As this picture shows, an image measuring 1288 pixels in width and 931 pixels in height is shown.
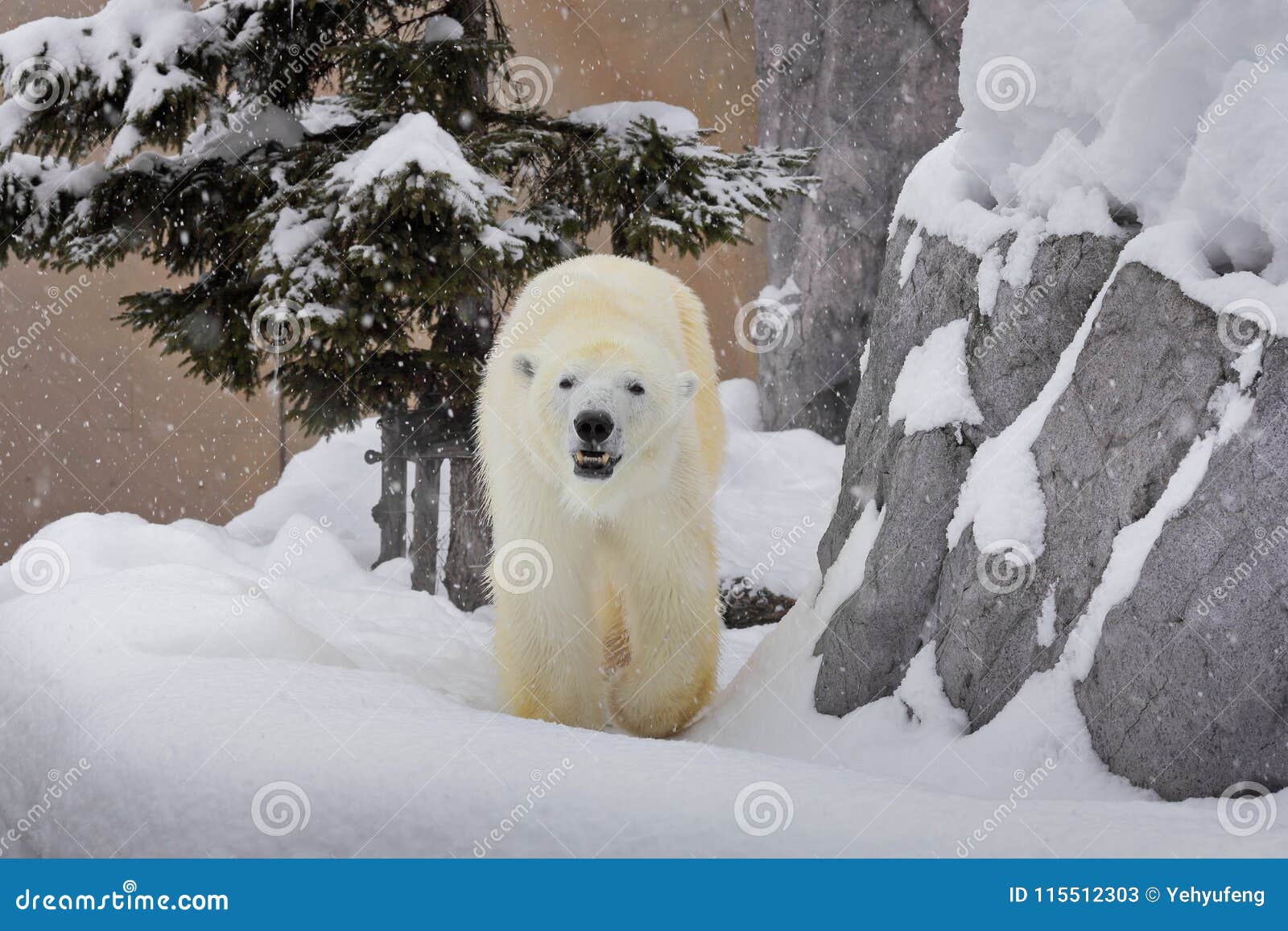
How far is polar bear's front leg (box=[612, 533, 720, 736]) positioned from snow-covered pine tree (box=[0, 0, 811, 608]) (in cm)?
171

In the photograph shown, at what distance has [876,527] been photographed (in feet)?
9.70

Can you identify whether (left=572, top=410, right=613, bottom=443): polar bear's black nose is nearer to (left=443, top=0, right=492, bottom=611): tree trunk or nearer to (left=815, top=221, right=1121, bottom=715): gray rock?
(left=815, top=221, right=1121, bottom=715): gray rock

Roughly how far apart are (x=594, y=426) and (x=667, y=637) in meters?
0.78

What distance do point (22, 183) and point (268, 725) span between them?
3652 mm

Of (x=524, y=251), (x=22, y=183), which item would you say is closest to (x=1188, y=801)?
(x=524, y=251)

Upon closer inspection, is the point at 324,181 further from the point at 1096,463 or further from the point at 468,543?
the point at 1096,463

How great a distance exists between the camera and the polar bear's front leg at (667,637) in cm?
317

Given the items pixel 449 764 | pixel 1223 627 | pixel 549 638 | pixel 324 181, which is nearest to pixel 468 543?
pixel 324 181

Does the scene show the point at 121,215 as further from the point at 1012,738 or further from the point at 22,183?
the point at 1012,738

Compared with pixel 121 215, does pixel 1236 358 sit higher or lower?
higher

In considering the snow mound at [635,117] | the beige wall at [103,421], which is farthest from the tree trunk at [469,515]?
the beige wall at [103,421]

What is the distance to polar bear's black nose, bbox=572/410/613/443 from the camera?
8.94 feet

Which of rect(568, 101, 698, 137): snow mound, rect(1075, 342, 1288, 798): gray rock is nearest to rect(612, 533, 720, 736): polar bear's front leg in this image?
rect(1075, 342, 1288, 798): gray rock

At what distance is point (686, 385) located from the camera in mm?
3129
